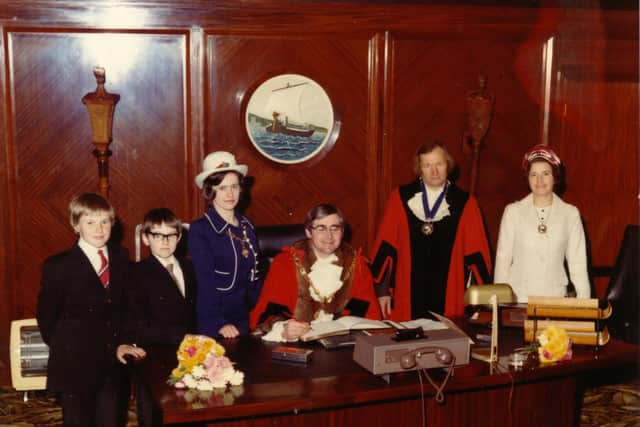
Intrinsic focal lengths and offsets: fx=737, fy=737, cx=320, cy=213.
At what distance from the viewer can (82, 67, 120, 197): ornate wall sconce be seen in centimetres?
466

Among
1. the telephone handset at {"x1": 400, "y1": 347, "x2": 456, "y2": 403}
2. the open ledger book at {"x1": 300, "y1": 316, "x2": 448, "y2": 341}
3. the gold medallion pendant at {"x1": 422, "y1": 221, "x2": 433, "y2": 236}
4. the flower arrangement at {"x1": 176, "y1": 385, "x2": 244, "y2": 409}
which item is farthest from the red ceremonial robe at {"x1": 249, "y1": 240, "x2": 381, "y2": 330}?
the flower arrangement at {"x1": 176, "y1": 385, "x2": 244, "y2": 409}

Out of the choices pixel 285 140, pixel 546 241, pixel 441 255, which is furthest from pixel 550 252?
pixel 285 140

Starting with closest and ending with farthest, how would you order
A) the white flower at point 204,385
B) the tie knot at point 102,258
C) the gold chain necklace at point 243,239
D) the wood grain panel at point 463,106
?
the white flower at point 204,385 < the tie knot at point 102,258 < the gold chain necklace at point 243,239 < the wood grain panel at point 463,106

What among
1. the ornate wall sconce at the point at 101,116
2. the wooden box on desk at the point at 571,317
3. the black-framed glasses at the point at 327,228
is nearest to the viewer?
the wooden box on desk at the point at 571,317

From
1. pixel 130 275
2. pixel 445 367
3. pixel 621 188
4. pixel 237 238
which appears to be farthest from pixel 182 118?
pixel 621 188

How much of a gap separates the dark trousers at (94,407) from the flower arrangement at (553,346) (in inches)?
72.1

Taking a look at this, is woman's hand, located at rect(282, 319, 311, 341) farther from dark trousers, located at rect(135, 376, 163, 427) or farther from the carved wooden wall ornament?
the carved wooden wall ornament

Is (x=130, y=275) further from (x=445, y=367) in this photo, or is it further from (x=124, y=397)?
(x=445, y=367)

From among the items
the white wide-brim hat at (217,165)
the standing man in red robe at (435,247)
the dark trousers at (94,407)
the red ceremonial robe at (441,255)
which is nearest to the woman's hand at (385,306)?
the standing man in red robe at (435,247)

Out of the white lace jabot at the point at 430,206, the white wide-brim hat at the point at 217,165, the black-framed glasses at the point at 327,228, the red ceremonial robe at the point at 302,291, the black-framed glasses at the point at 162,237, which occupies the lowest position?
the red ceremonial robe at the point at 302,291

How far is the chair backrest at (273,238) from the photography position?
414cm

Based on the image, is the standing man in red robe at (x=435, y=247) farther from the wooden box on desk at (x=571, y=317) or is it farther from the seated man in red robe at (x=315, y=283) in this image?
the wooden box on desk at (x=571, y=317)

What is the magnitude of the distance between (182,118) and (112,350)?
83.9 inches

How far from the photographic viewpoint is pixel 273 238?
418 centimetres
